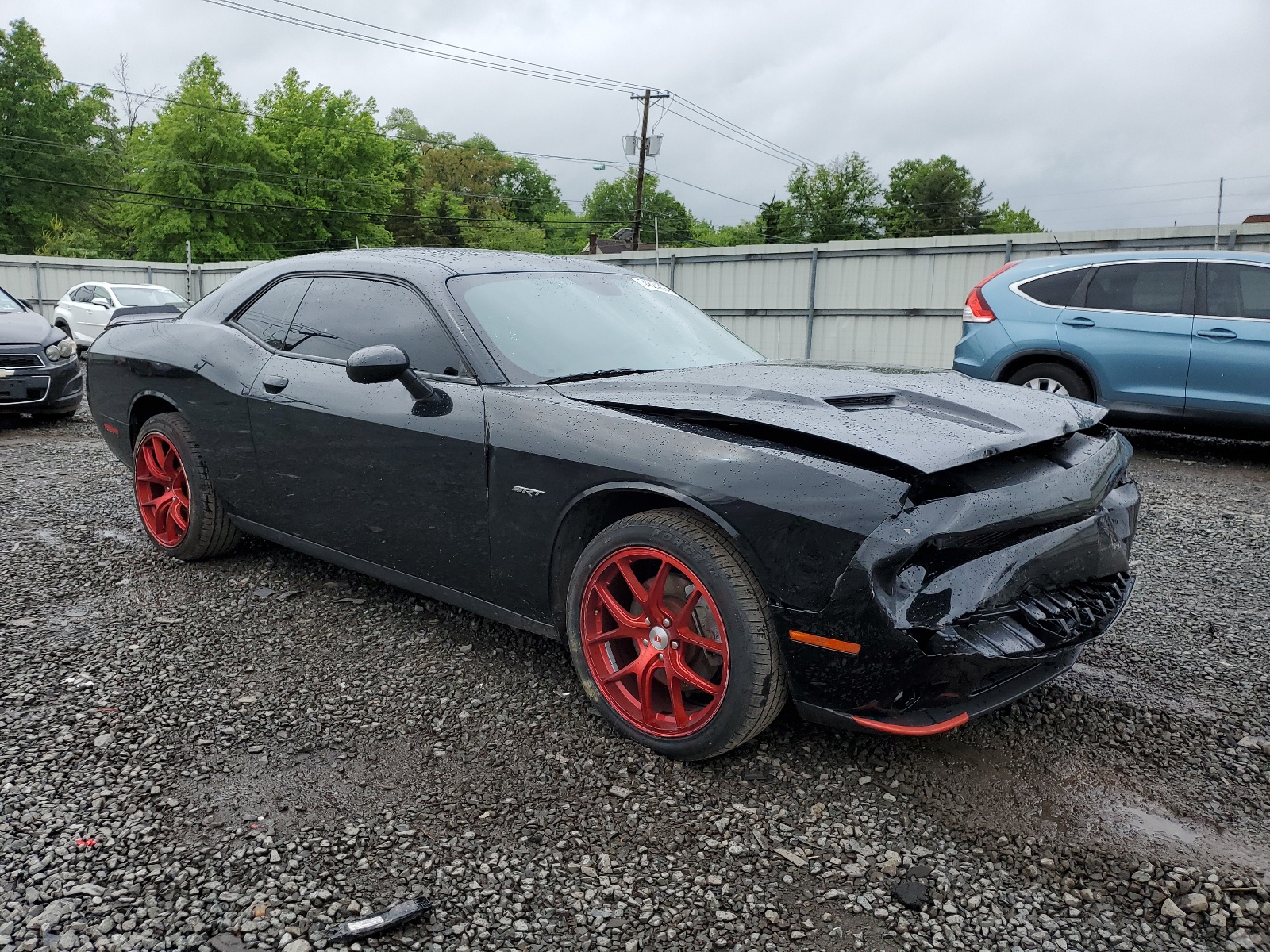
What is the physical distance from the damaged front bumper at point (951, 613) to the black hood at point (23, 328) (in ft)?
28.6

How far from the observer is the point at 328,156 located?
47.9 meters

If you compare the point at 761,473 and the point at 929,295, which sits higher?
the point at 929,295

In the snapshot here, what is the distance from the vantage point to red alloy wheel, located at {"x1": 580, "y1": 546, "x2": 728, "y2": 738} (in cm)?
244

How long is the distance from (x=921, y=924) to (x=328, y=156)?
172 feet

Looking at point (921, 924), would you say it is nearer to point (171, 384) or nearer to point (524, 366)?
point (524, 366)

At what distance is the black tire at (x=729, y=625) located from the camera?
228 cm

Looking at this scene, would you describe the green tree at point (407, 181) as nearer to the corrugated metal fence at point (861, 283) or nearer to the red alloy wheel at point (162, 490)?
the corrugated metal fence at point (861, 283)

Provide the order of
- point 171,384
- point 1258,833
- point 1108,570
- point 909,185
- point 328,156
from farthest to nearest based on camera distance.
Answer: point 909,185 → point 328,156 → point 171,384 → point 1108,570 → point 1258,833

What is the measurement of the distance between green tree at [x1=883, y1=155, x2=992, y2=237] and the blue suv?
76395mm

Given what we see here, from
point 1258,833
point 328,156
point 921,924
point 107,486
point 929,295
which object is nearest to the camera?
point 921,924

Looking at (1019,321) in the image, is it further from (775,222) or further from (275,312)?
(775,222)

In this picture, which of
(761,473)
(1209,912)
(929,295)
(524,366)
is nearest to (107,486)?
(524,366)

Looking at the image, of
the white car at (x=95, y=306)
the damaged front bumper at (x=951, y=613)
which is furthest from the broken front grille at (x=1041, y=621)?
the white car at (x=95, y=306)

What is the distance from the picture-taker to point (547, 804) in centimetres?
234
